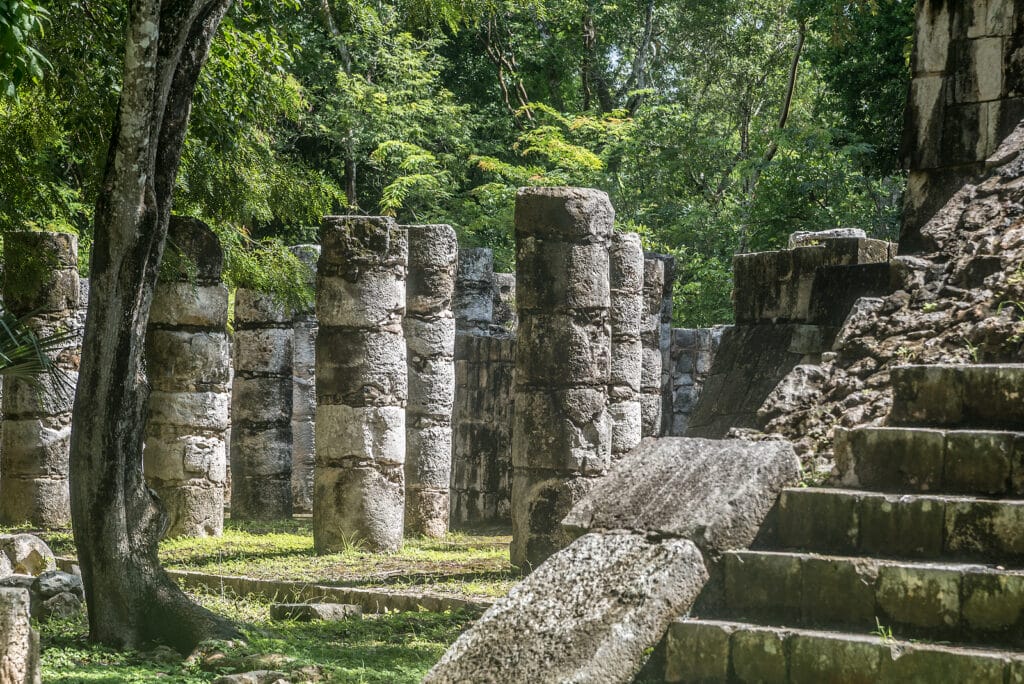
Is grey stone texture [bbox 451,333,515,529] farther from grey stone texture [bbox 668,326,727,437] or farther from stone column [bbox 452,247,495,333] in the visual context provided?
grey stone texture [bbox 668,326,727,437]

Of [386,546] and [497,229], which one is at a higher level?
[497,229]

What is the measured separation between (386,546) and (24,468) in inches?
190

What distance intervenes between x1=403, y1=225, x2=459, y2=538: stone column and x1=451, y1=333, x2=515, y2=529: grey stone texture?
51.5 inches

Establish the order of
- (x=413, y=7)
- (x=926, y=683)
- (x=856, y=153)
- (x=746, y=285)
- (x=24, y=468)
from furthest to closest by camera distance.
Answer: (x=856, y=153), (x=24, y=468), (x=413, y=7), (x=746, y=285), (x=926, y=683)

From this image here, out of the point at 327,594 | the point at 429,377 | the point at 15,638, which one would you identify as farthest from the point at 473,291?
the point at 15,638

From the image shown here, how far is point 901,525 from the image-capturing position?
15.8 feet

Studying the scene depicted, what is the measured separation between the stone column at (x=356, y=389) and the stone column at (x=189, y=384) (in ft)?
5.24

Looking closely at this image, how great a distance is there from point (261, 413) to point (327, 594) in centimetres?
632

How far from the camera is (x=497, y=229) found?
24.9 metres

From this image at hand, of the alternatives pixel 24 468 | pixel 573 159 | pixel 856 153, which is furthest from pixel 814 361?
pixel 573 159

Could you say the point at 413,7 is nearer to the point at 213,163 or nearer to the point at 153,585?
the point at 213,163

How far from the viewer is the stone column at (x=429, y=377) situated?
47.5ft

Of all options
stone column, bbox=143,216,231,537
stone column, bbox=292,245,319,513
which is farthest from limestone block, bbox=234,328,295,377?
stone column, bbox=143,216,231,537

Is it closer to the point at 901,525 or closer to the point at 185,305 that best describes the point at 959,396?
the point at 901,525
